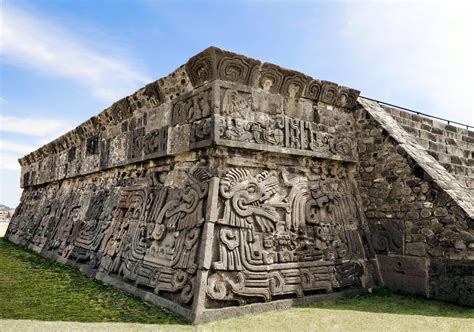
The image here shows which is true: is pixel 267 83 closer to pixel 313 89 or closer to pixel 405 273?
pixel 313 89

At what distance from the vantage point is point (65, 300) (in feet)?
13.3

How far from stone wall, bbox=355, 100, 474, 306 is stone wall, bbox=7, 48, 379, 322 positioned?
221mm

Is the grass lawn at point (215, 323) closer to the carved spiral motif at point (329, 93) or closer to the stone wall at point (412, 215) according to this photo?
the stone wall at point (412, 215)

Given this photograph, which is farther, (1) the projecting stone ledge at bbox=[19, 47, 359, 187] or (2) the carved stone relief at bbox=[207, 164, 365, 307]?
(1) the projecting stone ledge at bbox=[19, 47, 359, 187]

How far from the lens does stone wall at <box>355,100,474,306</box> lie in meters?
4.18

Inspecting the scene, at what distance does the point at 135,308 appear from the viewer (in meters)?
3.74

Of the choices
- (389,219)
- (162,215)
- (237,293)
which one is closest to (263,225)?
(237,293)

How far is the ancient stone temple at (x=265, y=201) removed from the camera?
385 cm

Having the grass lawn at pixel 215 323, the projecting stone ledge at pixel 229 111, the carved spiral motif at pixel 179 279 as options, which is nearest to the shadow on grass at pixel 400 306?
the grass lawn at pixel 215 323

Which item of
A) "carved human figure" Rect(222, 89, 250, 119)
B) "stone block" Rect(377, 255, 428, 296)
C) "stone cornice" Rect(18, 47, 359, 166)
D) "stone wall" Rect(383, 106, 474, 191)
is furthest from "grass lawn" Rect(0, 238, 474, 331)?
"stone wall" Rect(383, 106, 474, 191)

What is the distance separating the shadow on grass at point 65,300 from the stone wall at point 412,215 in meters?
2.93

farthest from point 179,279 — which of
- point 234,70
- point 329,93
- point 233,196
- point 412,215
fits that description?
point 329,93

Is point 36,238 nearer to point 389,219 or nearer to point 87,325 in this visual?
point 87,325

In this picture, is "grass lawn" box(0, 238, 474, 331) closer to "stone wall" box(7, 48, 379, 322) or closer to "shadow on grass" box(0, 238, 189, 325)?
"shadow on grass" box(0, 238, 189, 325)
